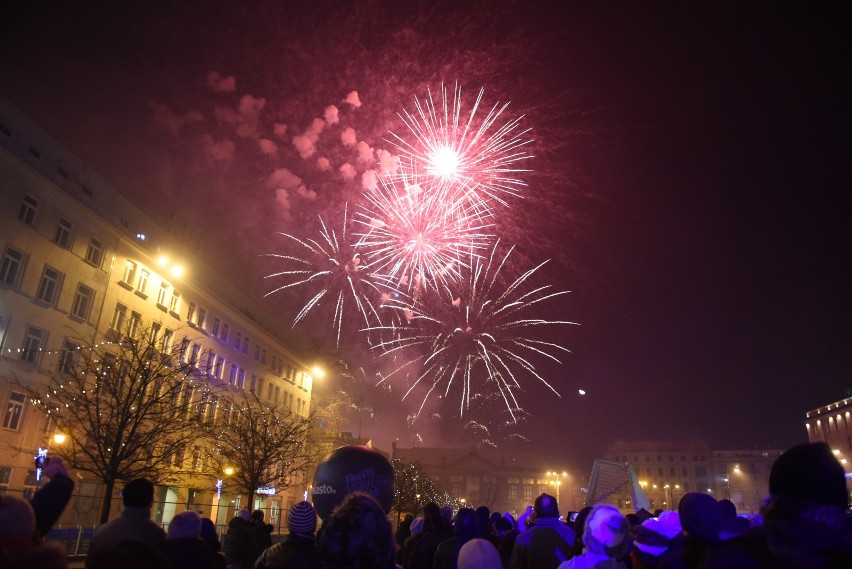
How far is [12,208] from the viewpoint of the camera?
73.7 ft

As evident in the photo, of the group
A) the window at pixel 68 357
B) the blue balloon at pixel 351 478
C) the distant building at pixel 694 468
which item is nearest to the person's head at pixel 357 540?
the blue balloon at pixel 351 478

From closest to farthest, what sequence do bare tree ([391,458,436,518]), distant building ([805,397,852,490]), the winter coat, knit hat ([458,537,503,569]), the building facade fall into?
knit hat ([458,537,503,569]) → the winter coat → the building facade → bare tree ([391,458,436,518]) → distant building ([805,397,852,490])

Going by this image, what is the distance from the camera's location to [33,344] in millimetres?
23297

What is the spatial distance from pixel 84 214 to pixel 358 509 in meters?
28.6

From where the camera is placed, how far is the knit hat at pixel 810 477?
268 cm

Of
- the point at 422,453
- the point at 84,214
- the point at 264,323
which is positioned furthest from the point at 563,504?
the point at 84,214

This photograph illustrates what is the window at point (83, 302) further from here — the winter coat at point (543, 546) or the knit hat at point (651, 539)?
the knit hat at point (651, 539)

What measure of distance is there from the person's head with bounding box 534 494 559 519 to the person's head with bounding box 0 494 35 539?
522 centimetres

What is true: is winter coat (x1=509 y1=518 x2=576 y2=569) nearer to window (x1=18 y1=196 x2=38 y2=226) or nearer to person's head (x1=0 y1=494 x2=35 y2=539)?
person's head (x1=0 y1=494 x2=35 y2=539)

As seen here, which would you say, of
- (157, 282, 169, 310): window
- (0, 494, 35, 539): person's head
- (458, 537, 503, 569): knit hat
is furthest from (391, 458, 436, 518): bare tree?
(0, 494, 35, 539): person's head

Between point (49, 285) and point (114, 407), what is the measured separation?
26.0 ft

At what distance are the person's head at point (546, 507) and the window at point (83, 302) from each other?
25183mm

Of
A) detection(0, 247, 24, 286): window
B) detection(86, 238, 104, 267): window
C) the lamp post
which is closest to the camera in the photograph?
detection(0, 247, 24, 286): window

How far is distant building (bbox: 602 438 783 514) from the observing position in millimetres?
125312
